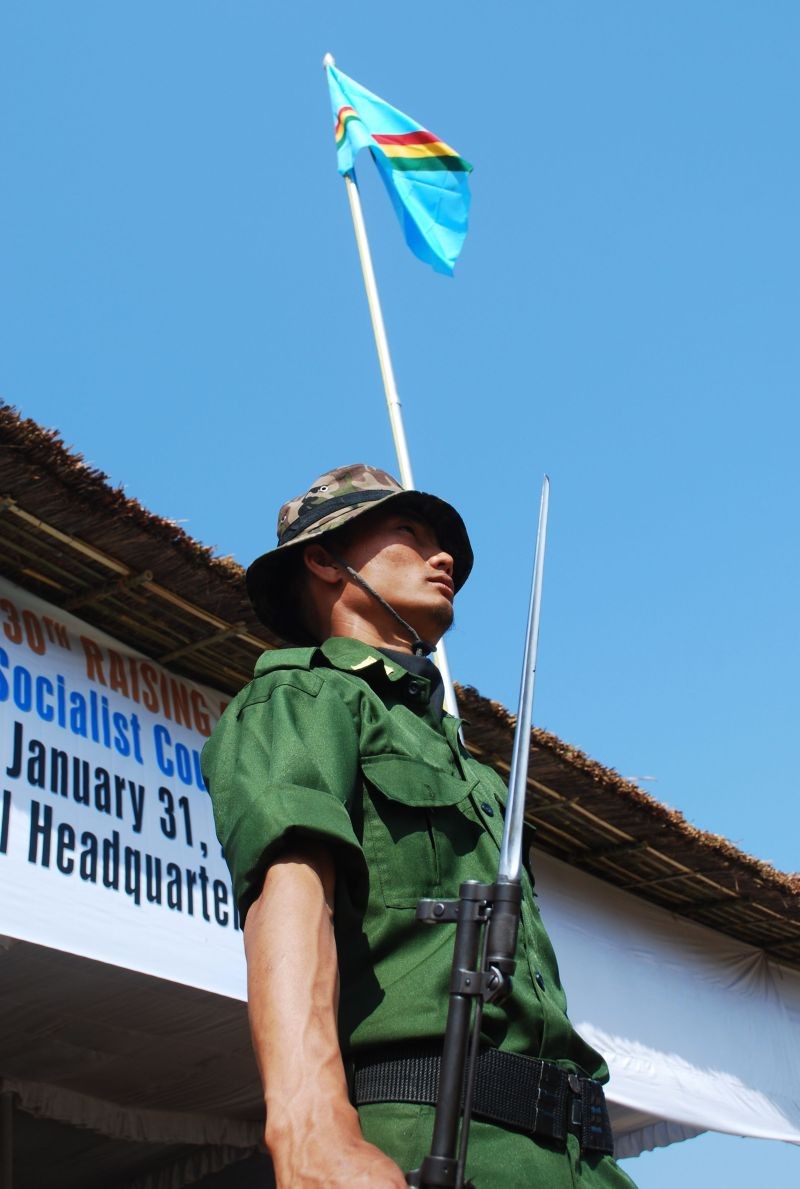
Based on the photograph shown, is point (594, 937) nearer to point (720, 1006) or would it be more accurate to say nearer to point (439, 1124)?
point (720, 1006)

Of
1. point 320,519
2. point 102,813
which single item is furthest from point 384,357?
point 320,519

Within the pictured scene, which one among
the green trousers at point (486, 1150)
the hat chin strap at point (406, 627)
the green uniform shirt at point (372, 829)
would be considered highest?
the hat chin strap at point (406, 627)

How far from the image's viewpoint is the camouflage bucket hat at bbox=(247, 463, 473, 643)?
2338mm

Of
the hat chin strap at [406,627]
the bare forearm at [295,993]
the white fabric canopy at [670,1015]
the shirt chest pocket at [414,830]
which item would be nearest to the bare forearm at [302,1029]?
the bare forearm at [295,993]

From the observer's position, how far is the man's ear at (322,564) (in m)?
2.32

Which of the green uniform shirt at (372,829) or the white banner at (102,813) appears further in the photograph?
the white banner at (102,813)

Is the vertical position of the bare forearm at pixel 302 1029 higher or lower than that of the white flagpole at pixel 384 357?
lower

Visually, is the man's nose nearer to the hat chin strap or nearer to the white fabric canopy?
the hat chin strap

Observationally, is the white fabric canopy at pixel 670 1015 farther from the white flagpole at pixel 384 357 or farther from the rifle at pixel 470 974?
the rifle at pixel 470 974

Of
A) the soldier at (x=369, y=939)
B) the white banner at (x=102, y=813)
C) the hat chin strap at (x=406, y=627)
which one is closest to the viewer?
the soldier at (x=369, y=939)

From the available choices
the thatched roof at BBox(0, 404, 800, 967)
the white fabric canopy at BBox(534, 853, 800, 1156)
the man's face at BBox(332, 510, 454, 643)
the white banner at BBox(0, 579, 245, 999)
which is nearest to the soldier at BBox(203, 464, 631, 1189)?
the man's face at BBox(332, 510, 454, 643)

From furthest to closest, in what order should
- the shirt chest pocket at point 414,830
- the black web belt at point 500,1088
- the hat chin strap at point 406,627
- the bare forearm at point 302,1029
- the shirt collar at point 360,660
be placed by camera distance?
the hat chin strap at point 406,627
the shirt collar at point 360,660
the shirt chest pocket at point 414,830
the black web belt at point 500,1088
the bare forearm at point 302,1029

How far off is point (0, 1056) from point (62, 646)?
6.05 ft

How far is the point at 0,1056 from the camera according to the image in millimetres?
5418
